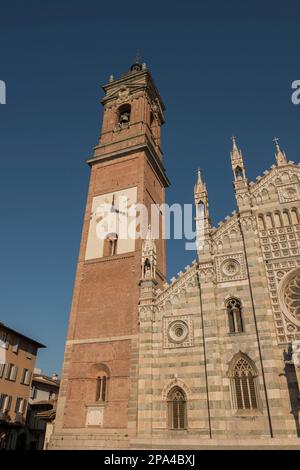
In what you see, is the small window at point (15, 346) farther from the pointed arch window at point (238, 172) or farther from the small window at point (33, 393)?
the pointed arch window at point (238, 172)

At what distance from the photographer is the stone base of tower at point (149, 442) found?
17906 mm

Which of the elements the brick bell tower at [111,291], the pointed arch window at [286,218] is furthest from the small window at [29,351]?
the pointed arch window at [286,218]

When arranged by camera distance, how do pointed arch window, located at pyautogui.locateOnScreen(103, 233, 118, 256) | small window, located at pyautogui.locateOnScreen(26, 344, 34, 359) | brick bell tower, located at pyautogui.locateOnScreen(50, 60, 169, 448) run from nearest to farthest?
brick bell tower, located at pyautogui.locateOnScreen(50, 60, 169, 448), pointed arch window, located at pyautogui.locateOnScreen(103, 233, 118, 256), small window, located at pyautogui.locateOnScreen(26, 344, 34, 359)

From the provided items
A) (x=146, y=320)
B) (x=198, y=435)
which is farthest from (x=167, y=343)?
(x=198, y=435)

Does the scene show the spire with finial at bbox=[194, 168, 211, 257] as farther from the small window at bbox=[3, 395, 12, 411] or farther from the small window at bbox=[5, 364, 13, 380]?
the small window at bbox=[3, 395, 12, 411]

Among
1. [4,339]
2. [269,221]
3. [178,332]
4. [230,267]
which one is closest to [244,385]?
[178,332]

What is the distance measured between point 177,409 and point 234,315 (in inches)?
246

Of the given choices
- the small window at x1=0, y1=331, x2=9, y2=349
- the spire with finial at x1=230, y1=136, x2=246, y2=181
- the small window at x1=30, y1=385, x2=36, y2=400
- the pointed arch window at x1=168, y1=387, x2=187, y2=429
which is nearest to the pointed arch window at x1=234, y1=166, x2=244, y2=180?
the spire with finial at x1=230, y1=136, x2=246, y2=181

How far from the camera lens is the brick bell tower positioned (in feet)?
72.6

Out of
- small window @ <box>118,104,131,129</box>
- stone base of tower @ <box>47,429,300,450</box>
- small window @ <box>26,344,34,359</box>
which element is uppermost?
small window @ <box>118,104,131,129</box>

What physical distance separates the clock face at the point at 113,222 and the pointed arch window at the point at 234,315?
8.55 metres

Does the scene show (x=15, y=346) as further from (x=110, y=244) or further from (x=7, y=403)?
(x=110, y=244)

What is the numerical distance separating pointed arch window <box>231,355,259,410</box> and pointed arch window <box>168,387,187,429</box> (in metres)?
2.87

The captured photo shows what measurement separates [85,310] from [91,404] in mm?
6289
